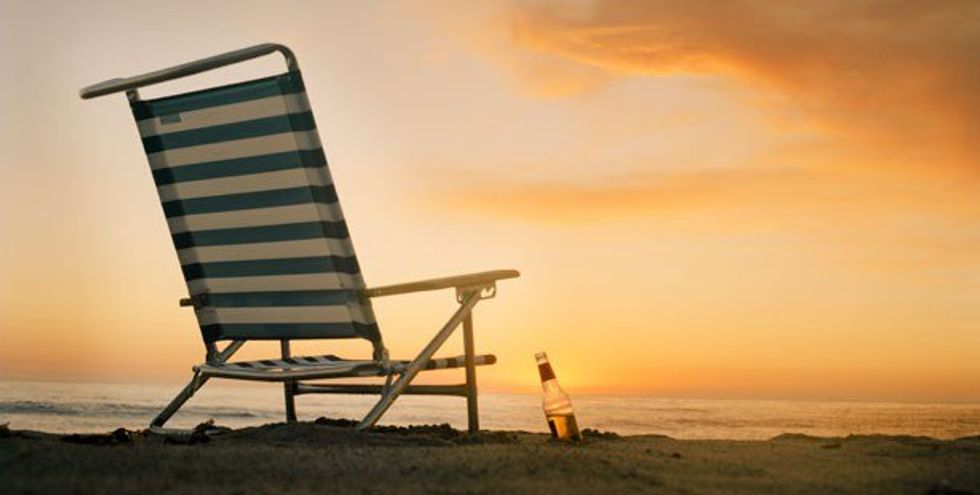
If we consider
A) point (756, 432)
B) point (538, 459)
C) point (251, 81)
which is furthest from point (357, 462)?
point (756, 432)

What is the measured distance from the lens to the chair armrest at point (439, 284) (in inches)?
177

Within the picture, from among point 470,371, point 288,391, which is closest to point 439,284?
point 470,371

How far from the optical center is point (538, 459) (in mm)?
3475

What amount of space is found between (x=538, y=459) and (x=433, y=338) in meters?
1.12

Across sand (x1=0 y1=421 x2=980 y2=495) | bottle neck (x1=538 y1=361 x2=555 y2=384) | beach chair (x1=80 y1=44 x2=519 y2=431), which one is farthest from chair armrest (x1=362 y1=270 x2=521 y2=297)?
sand (x1=0 y1=421 x2=980 y2=495)

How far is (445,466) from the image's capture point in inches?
130

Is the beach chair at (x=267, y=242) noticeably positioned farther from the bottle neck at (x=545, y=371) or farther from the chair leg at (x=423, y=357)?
the bottle neck at (x=545, y=371)

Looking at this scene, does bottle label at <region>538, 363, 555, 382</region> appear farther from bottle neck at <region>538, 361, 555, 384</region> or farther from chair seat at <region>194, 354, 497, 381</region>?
chair seat at <region>194, 354, 497, 381</region>

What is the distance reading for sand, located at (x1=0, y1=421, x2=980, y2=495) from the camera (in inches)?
117

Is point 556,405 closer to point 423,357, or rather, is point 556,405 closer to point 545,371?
point 545,371

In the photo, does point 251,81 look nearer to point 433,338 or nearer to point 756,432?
point 433,338

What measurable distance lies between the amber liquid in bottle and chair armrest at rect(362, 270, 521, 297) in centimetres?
39

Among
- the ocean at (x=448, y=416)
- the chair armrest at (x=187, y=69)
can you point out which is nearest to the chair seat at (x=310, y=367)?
the chair armrest at (x=187, y=69)

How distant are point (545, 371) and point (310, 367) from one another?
3.25 feet
